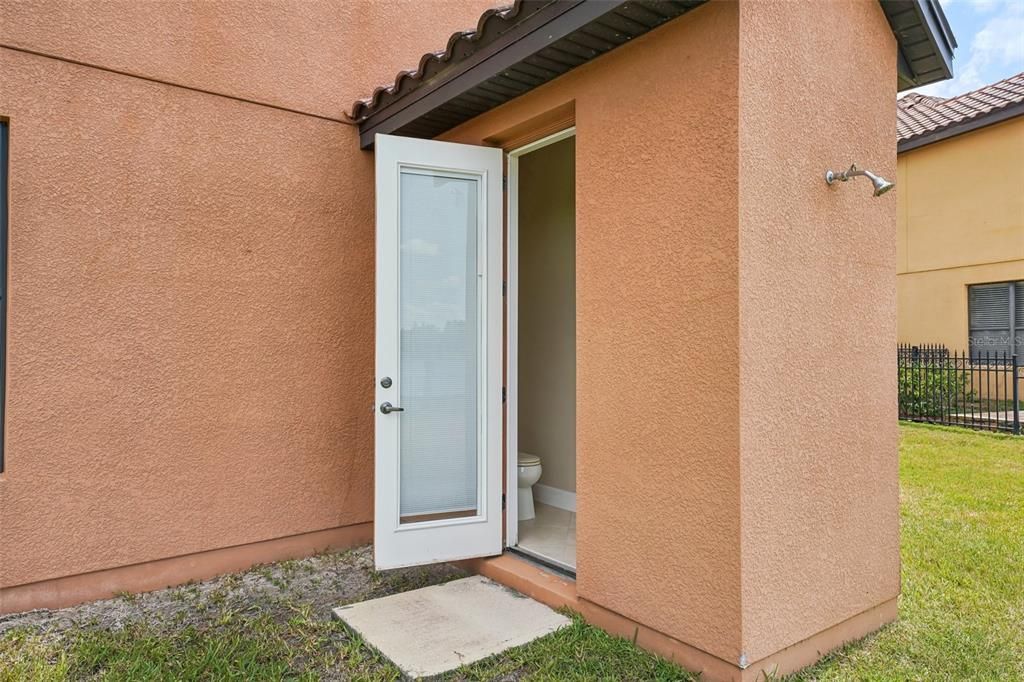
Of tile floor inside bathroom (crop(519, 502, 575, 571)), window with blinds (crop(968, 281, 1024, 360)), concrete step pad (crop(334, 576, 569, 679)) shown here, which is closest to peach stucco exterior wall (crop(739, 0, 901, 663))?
concrete step pad (crop(334, 576, 569, 679))

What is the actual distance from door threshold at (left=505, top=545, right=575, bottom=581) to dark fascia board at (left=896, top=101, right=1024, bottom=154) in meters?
12.1

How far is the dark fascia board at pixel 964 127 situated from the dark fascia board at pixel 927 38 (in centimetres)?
918

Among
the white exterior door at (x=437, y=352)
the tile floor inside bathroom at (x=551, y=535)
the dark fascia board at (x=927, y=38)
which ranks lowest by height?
the tile floor inside bathroom at (x=551, y=535)

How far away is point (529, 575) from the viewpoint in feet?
14.1

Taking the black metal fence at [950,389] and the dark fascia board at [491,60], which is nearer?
the dark fascia board at [491,60]

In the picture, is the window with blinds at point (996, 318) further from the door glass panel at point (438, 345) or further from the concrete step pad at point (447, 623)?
the concrete step pad at point (447, 623)

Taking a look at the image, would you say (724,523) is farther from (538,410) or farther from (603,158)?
(538,410)

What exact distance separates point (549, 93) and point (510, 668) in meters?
Answer: 3.40

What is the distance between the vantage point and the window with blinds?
466 inches

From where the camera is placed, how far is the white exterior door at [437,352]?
4.45 meters

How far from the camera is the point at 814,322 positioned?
3482 millimetres

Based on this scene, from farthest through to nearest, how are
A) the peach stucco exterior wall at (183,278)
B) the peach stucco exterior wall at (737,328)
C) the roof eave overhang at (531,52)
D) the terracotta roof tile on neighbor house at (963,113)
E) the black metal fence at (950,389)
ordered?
the terracotta roof tile on neighbor house at (963,113), the black metal fence at (950,389), the peach stucco exterior wall at (183,278), the roof eave overhang at (531,52), the peach stucco exterior wall at (737,328)

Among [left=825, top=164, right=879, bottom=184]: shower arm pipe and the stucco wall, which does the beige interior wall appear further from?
the stucco wall

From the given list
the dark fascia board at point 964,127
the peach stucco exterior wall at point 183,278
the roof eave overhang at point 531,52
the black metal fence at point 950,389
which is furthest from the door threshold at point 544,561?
the dark fascia board at point 964,127
